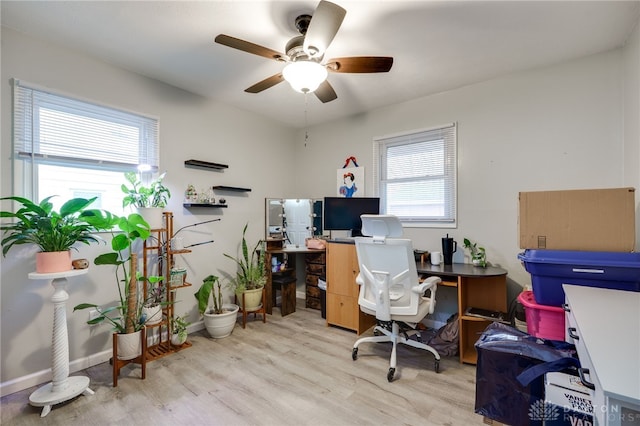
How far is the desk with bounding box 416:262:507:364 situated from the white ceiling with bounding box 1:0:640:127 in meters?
1.87

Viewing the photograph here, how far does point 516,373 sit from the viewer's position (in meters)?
1.00

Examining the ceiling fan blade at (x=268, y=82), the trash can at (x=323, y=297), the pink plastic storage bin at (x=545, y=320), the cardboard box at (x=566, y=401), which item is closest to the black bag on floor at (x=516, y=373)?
the cardboard box at (x=566, y=401)

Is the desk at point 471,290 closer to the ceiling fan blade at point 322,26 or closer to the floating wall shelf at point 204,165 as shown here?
the ceiling fan blade at point 322,26

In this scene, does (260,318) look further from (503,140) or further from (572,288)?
(503,140)

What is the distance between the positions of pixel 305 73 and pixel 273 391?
7.23 ft

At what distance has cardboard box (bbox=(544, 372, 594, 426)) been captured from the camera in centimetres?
79

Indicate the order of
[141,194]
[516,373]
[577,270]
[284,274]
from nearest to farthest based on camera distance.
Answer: [516,373], [577,270], [141,194], [284,274]

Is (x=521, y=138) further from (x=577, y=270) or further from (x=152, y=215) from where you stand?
(x=152, y=215)

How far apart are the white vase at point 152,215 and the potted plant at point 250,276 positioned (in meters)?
1.03

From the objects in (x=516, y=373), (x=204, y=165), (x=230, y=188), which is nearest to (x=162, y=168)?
(x=204, y=165)

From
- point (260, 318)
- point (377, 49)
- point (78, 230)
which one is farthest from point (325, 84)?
point (260, 318)

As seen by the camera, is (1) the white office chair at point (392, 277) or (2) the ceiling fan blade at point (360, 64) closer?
(2) the ceiling fan blade at point (360, 64)

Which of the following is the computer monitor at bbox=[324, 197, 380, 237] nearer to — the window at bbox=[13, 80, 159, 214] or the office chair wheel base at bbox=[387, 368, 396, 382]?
the office chair wheel base at bbox=[387, 368, 396, 382]

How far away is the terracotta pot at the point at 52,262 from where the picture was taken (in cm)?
180
